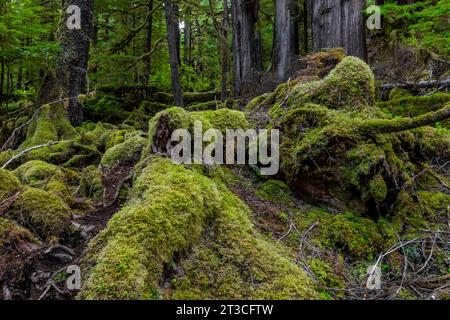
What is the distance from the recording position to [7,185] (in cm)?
360

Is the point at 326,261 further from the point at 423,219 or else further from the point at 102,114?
the point at 102,114

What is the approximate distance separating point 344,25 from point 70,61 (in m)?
5.68

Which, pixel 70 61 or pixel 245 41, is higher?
pixel 245 41

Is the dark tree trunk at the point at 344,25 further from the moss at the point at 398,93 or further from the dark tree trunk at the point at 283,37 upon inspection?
the dark tree trunk at the point at 283,37

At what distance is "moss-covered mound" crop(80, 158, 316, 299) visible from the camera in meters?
2.17

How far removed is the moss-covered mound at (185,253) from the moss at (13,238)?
0.56m

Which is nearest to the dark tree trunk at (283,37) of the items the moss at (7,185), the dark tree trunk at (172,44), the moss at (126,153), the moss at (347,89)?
the dark tree trunk at (172,44)

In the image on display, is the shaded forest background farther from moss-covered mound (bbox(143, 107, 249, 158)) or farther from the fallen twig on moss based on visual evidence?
moss-covered mound (bbox(143, 107, 249, 158))

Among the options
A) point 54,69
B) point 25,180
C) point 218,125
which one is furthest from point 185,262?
point 54,69

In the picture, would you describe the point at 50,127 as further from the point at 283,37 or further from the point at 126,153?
the point at 283,37

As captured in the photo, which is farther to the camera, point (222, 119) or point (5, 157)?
point (5, 157)

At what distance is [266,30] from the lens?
1422 centimetres

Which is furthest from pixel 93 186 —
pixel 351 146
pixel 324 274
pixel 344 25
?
pixel 344 25

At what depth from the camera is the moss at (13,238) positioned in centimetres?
263
